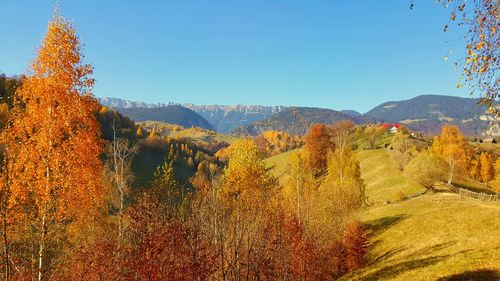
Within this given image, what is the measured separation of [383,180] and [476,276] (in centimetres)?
8357

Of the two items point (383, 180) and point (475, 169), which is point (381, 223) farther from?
point (475, 169)

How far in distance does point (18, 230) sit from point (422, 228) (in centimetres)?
4602

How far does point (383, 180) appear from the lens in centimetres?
10281

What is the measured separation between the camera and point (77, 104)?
18.1 metres

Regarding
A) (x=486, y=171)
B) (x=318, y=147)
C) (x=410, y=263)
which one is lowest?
(x=486, y=171)

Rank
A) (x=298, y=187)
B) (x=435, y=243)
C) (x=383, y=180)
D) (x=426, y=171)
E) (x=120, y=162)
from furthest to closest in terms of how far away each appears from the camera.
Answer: (x=383, y=180) < (x=426, y=171) < (x=298, y=187) < (x=435, y=243) < (x=120, y=162)

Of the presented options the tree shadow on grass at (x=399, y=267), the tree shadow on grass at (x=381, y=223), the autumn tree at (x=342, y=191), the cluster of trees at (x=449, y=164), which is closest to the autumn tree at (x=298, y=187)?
the autumn tree at (x=342, y=191)

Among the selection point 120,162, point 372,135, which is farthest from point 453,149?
point 120,162

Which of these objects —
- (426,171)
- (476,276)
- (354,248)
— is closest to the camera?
(476,276)

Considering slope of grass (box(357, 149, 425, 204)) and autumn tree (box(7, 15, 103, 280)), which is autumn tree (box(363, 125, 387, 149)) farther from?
autumn tree (box(7, 15, 103, 280))

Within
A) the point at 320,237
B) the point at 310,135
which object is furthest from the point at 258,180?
the point at 310,135

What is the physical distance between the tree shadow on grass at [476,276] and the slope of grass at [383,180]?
59.2 metres

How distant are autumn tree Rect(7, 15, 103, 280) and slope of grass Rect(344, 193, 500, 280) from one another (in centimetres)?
2359

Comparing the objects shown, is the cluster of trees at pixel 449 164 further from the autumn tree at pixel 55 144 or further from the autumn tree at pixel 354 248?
the autumn tree at pixel 55 144
